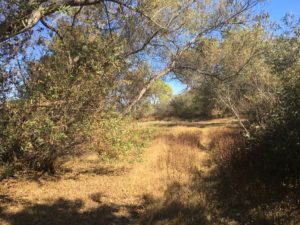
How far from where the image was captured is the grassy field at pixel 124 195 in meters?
6.45

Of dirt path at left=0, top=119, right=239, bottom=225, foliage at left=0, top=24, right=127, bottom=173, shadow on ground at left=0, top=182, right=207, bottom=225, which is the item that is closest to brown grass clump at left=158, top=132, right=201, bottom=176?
dirt path at left=0, top=119, right=239, bottom=225

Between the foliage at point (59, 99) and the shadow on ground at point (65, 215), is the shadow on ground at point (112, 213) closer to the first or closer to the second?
the shadow on ground at point (65, 215)

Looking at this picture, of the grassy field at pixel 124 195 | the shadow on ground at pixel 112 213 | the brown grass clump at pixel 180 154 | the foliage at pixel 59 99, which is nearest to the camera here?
the foliage at pixel 59 99

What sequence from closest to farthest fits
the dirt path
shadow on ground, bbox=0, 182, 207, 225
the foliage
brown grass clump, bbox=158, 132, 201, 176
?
1. the foliage
2. shadow on ground, bbox=0, 182, 207, 225
3. the dirt path
4. brown grass clump, bbox=158, 132, 201, 176

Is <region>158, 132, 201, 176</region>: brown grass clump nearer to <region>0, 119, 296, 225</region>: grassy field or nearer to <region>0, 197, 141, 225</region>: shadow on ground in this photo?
<region>0, 119, 296, 225</region>: grassy field

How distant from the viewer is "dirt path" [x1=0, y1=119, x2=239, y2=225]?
667 cm

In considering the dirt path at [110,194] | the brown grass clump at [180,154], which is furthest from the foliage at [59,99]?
the brown grass clump at [180,154]

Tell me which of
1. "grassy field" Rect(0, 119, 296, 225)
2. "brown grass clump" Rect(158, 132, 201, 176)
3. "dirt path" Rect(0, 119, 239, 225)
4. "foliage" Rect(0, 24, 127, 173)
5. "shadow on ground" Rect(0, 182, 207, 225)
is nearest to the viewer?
"foliage" Rect(0, 24, 127, 173)

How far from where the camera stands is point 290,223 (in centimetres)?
520

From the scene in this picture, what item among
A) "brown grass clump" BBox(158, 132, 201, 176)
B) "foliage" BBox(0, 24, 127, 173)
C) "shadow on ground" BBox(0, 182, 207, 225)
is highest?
"foliage" BBox(0, 24, 127, 173)

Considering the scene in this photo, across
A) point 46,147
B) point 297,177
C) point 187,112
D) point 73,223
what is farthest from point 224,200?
point 187,112

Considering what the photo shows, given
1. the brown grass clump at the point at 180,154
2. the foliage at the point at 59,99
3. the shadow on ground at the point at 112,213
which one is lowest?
the shadow on ground at the point at 112,213

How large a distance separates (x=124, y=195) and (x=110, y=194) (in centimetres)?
37

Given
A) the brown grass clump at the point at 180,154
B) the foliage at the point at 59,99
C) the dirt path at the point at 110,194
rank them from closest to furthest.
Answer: the foliage at the point at 59,99
the dirt path at the point at 110,194
the brown grass clump at the point at 180,154
